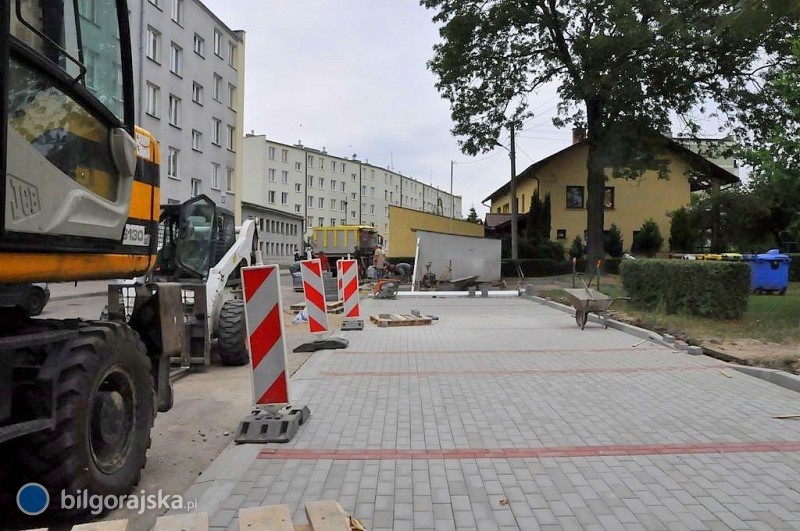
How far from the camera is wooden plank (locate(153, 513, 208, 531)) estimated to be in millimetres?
2955

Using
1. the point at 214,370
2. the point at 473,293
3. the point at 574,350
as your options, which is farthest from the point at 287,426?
the point at 473,293

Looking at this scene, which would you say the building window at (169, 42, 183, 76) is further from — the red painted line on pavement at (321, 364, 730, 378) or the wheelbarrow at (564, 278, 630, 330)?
the red painted line on pavement at (321, 364, 730, 378)

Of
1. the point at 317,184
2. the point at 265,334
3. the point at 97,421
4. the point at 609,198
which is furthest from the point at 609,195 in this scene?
the point at 317,184

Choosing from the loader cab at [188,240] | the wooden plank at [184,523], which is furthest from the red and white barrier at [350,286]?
the wooden plank at [184,523]

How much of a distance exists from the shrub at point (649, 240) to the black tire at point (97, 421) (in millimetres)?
39689

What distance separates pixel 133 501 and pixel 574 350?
7614mm

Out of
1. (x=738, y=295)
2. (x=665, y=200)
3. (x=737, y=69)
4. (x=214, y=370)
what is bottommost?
(x=214, y=370)

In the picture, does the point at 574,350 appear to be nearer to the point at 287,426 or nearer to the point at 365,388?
the point at 365,388

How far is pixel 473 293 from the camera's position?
2278 centimetres

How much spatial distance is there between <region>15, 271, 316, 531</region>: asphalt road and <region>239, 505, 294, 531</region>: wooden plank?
3.32 ft

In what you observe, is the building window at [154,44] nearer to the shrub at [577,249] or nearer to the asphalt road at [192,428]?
the asphalt road at [192,428]

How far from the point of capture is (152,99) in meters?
28.7

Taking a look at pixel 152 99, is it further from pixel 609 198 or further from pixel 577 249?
pixel 609 198

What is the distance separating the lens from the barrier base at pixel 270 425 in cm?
514
